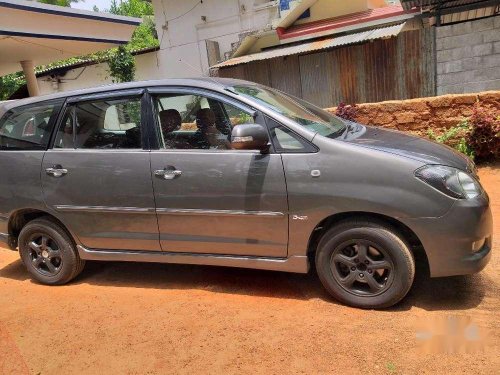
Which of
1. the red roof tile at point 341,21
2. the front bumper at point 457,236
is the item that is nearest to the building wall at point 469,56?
the red roof tile at point 341,21

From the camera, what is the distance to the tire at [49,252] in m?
4.31

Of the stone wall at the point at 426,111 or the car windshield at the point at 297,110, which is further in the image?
the stone wall at the point at 426,111

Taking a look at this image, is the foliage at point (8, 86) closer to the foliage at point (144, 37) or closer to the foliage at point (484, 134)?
the foliage at point (144, 37)

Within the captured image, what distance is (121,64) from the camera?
18094 mm

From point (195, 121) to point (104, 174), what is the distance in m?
0.91

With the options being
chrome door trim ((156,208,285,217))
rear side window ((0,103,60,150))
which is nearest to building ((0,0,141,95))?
rear side window ((0,103,60,150))

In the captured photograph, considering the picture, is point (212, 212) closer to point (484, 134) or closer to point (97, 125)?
point (97, 125)

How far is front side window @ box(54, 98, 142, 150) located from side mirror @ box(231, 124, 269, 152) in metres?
1.16

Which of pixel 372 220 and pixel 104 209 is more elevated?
pixel 104 209

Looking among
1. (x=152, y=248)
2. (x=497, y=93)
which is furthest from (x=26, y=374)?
(x=497, y=93)

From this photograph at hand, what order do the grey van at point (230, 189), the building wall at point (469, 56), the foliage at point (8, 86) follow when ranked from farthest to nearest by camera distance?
the foliage at point (8, 86) → the building wall at point (469, 56) → the grey van at point (230, 189)

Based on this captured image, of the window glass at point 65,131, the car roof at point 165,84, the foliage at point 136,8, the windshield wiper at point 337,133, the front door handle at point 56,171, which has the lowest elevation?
the front door handle at point 56,171

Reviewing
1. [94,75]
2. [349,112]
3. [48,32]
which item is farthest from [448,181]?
[94,75]

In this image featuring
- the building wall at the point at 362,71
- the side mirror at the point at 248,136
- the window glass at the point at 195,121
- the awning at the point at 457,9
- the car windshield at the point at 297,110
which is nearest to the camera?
the side mirror at the point at 248,136
